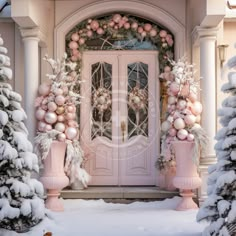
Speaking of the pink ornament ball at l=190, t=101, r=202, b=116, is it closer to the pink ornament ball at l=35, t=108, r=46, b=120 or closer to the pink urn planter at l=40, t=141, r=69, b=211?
the pink urn planter at l=40, t=141, r=69, b=211

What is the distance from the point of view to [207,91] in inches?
344

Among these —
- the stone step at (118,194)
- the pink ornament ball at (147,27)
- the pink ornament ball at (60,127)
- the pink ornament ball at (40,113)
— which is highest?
the pink ornament ball at (147,27)

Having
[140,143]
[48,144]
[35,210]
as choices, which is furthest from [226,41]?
[35,210]

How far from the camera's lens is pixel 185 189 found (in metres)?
8.36

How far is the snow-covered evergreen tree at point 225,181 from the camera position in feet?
18.3

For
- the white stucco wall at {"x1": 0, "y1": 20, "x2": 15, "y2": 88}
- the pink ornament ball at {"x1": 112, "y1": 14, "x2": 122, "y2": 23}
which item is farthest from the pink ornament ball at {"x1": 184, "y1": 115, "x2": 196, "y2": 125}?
the white stucco wall at {"x1": 0, "y1": 20, "x2": 15, "y2": 88}

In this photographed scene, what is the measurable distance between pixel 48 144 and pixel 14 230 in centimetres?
224

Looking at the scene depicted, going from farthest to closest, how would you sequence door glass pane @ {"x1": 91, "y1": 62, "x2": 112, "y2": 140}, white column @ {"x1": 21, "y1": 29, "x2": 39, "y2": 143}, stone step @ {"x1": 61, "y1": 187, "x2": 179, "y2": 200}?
door glass pane @ {"x1": 91, "y1": 62, "x2": 112, "y2": 140}
stone step @ {"x1": 61, "y1": 187, "x2": 179, "y2": 200}
white column @ {"x1": 21, "y1": 29, "x2": 39, "y2": 143}

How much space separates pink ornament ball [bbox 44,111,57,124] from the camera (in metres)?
8.51

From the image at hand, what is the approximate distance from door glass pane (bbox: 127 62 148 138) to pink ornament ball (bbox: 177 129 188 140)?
1791mm

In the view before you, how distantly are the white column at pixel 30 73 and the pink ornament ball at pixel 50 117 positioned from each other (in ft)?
1.47

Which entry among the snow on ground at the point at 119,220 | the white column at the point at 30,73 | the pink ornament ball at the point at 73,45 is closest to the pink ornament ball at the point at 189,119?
the snow on ground at the point at 119,220

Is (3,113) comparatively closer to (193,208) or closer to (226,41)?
(193,208)

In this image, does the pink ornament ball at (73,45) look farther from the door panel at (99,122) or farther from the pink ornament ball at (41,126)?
the pink ornament ball at (41,126)
